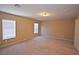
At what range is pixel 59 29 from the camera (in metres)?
2.03

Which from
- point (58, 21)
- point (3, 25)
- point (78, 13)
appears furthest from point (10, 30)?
point (78, 13)

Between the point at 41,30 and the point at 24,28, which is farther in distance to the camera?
the point at 24,28

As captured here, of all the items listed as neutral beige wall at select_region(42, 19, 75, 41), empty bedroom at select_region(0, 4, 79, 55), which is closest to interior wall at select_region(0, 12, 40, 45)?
empty bedroom at select_region(0, 4, 79, 55)

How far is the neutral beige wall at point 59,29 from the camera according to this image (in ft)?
6.17

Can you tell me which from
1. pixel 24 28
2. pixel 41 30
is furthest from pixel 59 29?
pixel 24 28

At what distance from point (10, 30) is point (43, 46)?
2.80 feet

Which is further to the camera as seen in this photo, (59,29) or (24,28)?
(24,28)

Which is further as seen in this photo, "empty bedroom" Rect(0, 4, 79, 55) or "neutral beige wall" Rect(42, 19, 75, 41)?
"neutral beige wall" Rect(42, 19, 75, 41)

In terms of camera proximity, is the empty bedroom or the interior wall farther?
the interior wall

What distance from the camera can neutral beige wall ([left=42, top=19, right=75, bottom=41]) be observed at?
1879mm

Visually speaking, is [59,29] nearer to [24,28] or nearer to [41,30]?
[41,30]

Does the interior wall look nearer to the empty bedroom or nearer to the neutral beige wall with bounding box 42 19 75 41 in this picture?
the empty bedroom
